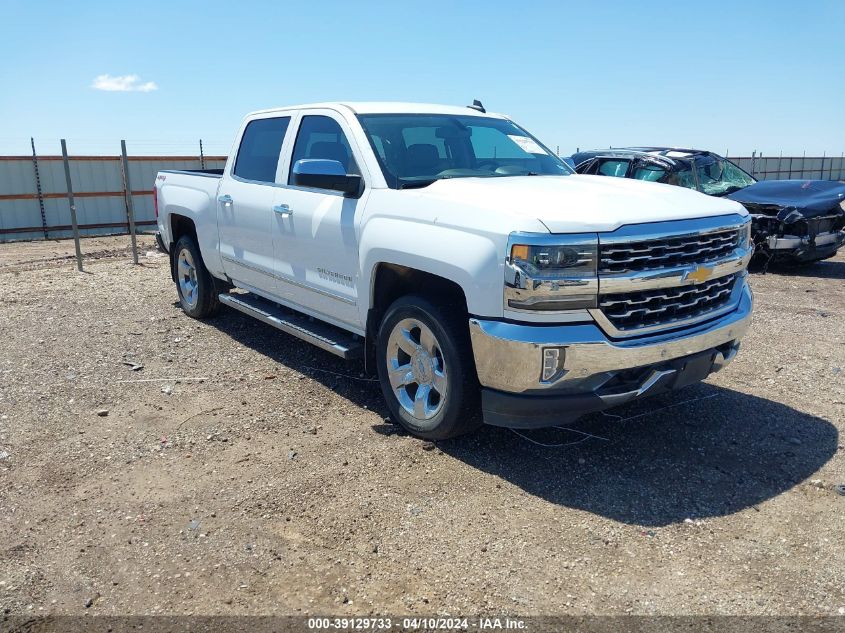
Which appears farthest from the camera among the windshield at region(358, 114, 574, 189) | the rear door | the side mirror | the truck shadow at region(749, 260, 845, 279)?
the truck shadow at region(749, 260, 845, 279)

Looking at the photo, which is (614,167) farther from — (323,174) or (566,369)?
(566,369)

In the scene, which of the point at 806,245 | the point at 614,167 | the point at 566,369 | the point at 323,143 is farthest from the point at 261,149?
the point at 806,245

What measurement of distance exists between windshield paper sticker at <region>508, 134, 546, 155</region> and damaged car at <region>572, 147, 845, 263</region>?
442 centimetres

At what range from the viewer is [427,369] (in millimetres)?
4031

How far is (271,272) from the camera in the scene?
5.46 metres

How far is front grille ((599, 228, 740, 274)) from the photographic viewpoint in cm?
338

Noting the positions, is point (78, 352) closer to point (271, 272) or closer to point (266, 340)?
point (266, 340)

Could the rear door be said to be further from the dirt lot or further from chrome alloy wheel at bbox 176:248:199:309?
chrome alloy wheel at bbox 176:248:199:309

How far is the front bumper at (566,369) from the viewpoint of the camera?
11.0 feet

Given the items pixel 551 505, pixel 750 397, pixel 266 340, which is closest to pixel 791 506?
pixel 551 505

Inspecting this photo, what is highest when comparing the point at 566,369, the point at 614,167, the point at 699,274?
the point at 614,167

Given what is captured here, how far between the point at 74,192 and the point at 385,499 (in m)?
17.4

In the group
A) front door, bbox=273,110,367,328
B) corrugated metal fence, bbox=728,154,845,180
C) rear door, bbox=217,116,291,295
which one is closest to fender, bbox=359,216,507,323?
front door, bbox=273,110,367,328

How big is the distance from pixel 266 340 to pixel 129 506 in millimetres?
3096
